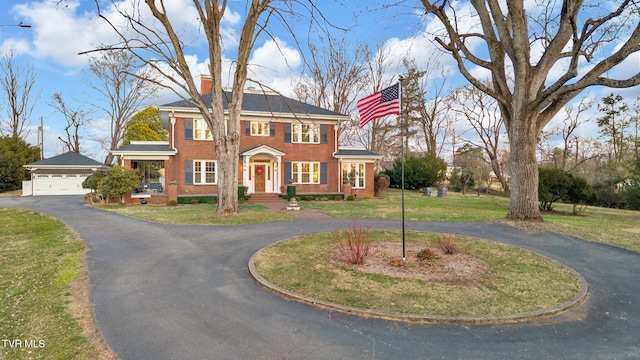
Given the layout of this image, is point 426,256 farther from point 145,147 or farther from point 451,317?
point 145,147

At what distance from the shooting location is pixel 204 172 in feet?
73.6

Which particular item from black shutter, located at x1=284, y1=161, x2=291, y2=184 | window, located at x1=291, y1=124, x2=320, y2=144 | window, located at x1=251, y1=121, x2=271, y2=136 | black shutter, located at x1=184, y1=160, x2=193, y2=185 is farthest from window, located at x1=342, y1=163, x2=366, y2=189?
black shutter, located at x1=184, y1=160, x2=193, y2=185

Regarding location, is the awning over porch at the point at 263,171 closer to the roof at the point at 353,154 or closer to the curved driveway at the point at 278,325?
the roof at the point at 353,154

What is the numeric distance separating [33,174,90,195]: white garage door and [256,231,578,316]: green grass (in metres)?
30.0

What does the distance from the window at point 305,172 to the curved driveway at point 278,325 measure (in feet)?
55.7

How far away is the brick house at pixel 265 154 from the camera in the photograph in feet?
71.4

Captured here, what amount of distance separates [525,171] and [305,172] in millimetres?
15219

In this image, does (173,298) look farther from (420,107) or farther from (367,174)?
(420,107)

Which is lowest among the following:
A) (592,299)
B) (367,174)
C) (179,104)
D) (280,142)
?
(592,299)

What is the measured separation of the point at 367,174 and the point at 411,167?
325 inches

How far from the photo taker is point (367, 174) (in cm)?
2552

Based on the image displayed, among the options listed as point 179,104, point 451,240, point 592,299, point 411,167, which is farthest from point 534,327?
point 411,167

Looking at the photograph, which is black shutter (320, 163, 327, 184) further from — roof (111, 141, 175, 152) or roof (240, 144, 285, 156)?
roof (111, 141, 175, 152)

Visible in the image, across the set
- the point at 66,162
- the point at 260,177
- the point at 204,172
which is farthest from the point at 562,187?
the point at 66,162
